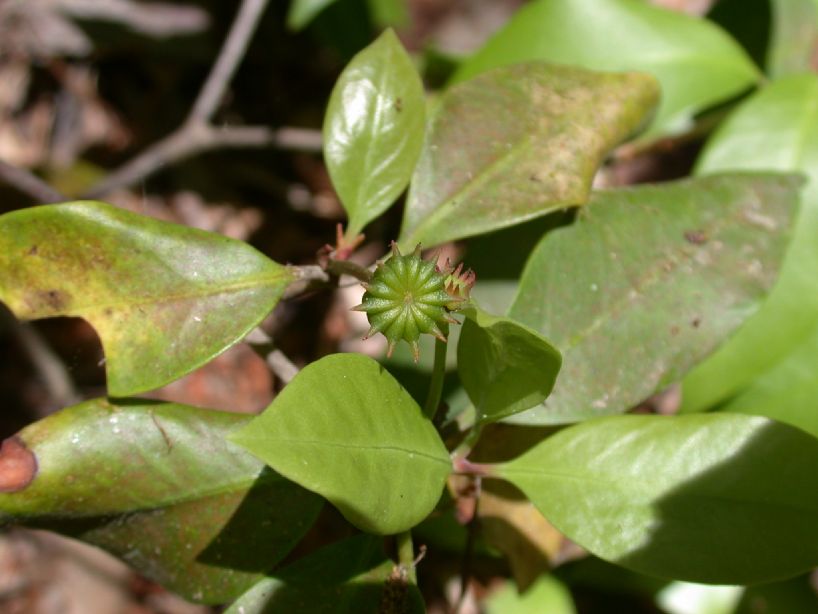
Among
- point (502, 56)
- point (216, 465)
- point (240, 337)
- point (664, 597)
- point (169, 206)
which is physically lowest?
point (664, 597)

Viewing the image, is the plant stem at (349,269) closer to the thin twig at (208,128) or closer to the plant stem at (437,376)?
the plant stem at (437,376)

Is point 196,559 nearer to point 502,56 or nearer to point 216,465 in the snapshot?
point 216,465

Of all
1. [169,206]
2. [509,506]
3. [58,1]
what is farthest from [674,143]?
[58,1]

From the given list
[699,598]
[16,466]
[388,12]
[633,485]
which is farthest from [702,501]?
[388,12]

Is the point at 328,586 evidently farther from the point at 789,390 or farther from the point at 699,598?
the point at 699,598

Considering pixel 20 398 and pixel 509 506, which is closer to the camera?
pixel 509 506

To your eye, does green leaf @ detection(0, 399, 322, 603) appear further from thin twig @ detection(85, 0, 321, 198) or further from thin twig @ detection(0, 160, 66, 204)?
thin twig @ detection(85, 0, 321, 198)

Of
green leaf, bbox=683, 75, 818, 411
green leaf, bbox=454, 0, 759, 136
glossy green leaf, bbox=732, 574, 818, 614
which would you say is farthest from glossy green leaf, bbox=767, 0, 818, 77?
glossy green leaf, bbox=732, 574, 818, 614
